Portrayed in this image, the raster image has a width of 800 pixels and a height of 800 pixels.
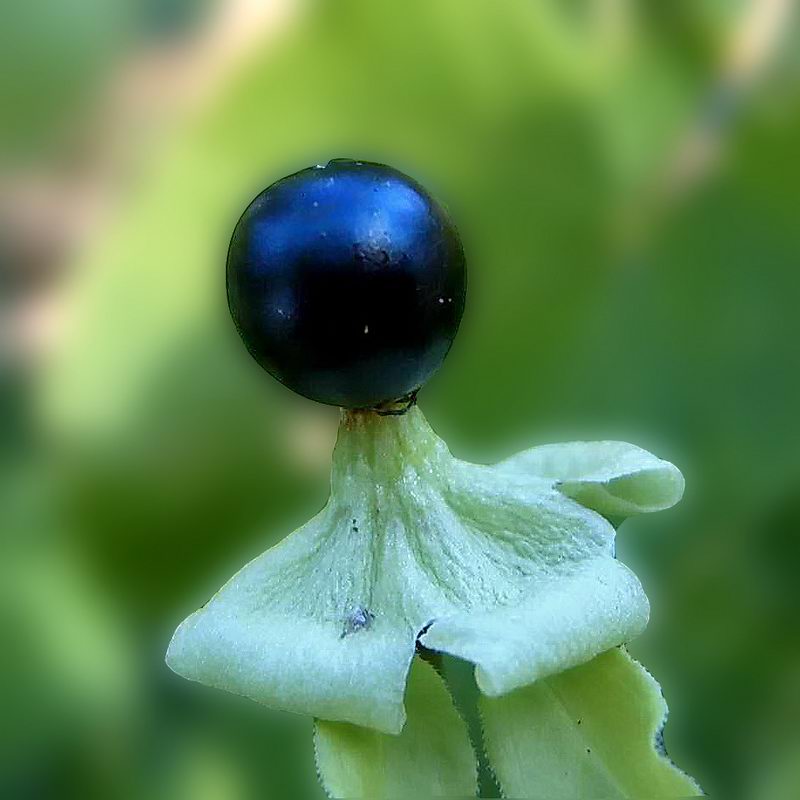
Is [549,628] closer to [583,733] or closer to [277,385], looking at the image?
[583,733]

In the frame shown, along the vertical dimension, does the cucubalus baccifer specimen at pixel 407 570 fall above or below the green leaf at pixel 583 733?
above

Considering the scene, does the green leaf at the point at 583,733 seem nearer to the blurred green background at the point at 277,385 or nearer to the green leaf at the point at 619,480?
the green leaf at the point at 619,480

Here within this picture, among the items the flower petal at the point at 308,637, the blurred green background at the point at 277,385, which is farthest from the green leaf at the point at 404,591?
the blurred green background at the point at 277,385

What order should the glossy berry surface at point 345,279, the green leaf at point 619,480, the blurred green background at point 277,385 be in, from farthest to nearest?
the blurred green background at point 277,385 → the green leaf at point 619,480 → the glossy berry surface at point 345,279

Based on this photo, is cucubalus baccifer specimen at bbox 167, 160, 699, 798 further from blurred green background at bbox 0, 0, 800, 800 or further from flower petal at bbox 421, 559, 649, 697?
blurred green background at bbox 0, 0, 800, 800

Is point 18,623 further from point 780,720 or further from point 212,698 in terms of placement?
point 780,720

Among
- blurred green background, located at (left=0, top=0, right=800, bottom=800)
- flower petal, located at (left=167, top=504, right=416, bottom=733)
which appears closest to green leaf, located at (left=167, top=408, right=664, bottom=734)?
flower petal, located at (left=167, top=504, right=416, bottom=733)

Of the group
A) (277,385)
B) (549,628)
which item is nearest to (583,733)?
(549,628)
